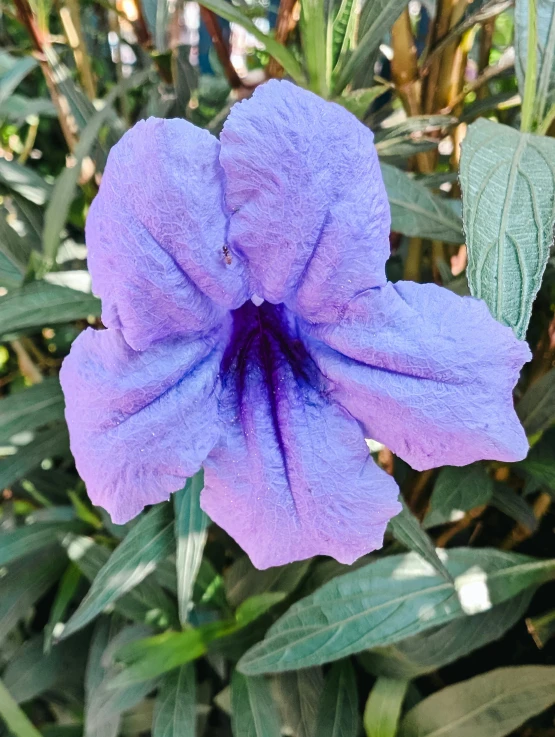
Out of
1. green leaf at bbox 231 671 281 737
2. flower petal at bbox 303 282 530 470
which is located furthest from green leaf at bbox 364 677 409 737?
flower petal at bbox 303 282 530 470

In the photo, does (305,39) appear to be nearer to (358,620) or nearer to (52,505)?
(358,620)

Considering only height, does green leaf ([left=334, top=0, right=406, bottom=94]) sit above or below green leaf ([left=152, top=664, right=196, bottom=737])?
above

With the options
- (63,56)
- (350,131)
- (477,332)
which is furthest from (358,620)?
Result: (63,56)

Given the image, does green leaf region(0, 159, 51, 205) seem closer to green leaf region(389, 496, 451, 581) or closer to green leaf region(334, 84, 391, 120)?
green leaf region(334, 84, 391, 120)

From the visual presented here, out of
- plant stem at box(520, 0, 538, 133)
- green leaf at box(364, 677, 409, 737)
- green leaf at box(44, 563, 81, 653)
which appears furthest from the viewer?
green leaf at box(44, 563, 81, 653)

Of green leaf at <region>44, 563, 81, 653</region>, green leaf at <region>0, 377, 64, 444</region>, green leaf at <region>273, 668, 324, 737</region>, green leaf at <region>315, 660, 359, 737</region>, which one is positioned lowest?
green leaf at <region>273, 668, 324, 737</region>

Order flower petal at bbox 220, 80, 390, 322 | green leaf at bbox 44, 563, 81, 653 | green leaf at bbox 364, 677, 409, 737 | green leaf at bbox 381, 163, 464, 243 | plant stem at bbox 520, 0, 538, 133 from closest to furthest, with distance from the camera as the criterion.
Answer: flower petal at bbox 220, 80, 390, 322 < plant stem at bbox 520, 0, 538, 133 < green leaf at bbox 381, 163, 464, 243 < green leaf at bbox 364, 677, 409, 737 < green leaf at bbox 44, 563, 81, 653

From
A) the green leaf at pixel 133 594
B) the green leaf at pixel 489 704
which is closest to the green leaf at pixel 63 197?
the green leaf at pixel 133 594
